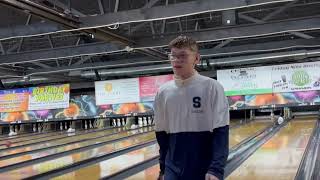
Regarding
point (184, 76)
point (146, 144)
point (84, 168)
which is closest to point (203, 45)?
point (146, 144)

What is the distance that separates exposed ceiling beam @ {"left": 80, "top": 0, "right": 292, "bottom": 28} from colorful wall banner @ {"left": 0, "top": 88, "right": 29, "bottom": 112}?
887cm

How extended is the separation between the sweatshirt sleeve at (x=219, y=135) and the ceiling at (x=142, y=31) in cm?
345

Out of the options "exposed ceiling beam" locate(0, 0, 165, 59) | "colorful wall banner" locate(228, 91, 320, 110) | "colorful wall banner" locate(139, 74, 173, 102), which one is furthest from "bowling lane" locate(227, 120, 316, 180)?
"colorful wall banner" locate(139, 74, 173, 102)

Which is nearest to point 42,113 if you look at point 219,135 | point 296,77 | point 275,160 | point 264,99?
point 264,99

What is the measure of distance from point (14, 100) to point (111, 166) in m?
9.84

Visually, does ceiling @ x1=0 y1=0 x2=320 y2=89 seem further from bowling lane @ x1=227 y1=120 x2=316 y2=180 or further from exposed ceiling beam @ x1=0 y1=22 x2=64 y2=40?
bowling lane @ x1=227 y1=120 x2=316 y2=180

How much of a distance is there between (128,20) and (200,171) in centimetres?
439

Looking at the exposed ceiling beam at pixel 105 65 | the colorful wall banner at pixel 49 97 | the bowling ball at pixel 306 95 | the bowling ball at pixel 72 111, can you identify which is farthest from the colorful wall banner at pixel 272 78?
the colorful wall banner at pixel 49 97

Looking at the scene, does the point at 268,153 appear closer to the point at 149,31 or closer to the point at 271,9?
the point at 271,9

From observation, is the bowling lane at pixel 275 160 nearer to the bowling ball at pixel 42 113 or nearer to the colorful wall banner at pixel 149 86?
the colorful wall banner at pixel 149 86

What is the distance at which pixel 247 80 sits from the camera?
12.1 metres

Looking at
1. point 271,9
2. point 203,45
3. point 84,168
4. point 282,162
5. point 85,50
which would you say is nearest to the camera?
point 282,162

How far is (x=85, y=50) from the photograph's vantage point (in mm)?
9352

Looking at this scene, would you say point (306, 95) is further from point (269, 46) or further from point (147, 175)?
point (147, 175)
